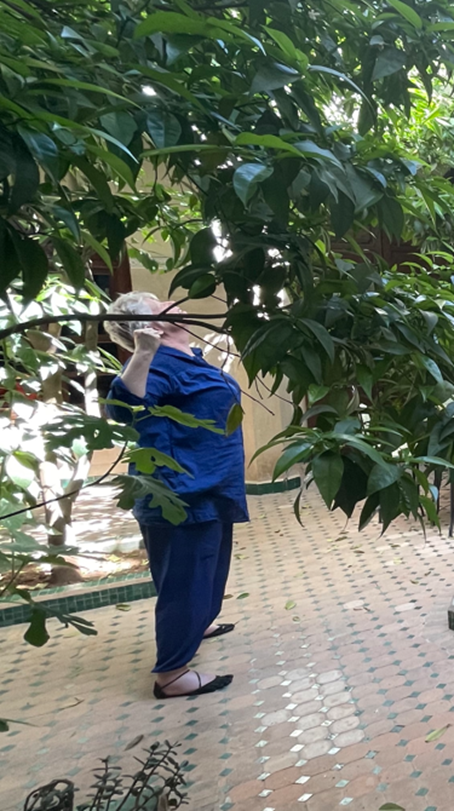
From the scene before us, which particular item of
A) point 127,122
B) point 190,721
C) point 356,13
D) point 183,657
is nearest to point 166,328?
point 183,657

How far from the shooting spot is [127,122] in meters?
0.57

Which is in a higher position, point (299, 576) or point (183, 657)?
point (183, 657)

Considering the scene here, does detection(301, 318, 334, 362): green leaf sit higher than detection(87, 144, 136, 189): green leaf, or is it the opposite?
detection(87, 144, 136, 189): green leaf

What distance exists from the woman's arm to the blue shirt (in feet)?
0.17

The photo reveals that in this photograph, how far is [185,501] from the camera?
6.30 feet

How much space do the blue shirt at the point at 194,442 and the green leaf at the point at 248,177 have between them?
4.33ft

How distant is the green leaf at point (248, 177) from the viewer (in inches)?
21.0

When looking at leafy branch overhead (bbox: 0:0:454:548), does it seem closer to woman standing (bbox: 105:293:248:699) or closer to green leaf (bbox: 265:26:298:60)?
green leaf (bbox: 265:26:298:60)

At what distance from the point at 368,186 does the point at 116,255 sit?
33 centimetres

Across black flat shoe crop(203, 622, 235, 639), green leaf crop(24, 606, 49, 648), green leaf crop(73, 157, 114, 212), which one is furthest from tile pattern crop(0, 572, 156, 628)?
green leaf crop(73, 157, 114, 212)

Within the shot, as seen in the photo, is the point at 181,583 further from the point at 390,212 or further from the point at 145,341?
the point at 390,212

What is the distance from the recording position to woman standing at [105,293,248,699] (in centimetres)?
193

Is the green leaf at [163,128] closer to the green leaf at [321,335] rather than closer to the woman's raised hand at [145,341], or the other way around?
the green leaf at [321,335]

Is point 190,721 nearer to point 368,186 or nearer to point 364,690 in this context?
point 364,690
